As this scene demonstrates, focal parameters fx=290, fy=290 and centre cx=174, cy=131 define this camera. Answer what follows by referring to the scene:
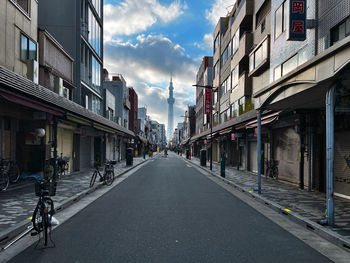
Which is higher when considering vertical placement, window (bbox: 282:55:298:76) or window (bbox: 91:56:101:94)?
window (bbox: 91:56:101:94)

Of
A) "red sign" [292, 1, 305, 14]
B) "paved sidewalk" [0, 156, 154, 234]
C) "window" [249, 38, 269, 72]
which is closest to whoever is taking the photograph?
"paved sidewalk" [0, 156, 154, 234]

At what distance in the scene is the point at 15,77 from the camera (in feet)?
30.6

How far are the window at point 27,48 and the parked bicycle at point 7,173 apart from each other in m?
5.10

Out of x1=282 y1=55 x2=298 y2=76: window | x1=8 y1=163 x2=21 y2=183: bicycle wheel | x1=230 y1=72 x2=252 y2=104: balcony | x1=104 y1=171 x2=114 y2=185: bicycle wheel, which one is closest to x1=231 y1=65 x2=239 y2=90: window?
x1=230 y1=72 x2=252 y2=104: balcony

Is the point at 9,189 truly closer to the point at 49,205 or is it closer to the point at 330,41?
the point at 49,205

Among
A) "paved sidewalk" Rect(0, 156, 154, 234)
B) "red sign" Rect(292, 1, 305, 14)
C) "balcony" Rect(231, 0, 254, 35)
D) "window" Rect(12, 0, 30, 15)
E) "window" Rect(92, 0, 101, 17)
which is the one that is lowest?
"paved sidewalk" Rect(0, 156, 154, 234)

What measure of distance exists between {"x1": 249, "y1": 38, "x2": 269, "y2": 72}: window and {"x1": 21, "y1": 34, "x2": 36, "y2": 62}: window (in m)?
13.3

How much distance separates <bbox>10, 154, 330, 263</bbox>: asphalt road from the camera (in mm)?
4762

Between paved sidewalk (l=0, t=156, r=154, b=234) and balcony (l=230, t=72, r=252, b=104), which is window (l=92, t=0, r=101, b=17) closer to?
balcony (l=230, t=72, r=252, b=104)

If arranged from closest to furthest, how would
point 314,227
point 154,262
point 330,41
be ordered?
point 154,262, point 314,227, point 330,41

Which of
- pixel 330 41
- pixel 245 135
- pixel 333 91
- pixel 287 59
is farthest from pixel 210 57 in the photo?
pixel 333 91

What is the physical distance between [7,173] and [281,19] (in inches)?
594

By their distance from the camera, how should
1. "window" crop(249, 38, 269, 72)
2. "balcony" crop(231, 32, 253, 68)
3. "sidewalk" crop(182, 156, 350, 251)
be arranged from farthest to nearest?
1. "balcony" crop(231, 32, 253, 68)
2. "window" crop(249, 38, 269, 72)
3. "sidewalk" crop(182, 156, 350, 251)

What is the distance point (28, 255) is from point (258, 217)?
217 inches
